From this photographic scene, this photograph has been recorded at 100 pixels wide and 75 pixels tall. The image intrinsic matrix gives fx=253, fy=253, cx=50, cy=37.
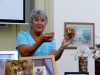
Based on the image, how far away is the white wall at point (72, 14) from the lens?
7.98 ft

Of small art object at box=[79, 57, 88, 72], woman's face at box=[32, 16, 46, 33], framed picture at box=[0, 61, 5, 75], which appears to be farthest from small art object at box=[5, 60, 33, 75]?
small art object at box=[79, 57, 88, 72]

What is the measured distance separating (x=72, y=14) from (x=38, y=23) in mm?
1178

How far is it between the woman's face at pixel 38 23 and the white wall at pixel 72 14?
1.02 m

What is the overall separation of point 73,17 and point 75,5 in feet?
0.40

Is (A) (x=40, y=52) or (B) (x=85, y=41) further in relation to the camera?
(B) (x=85, y=41)

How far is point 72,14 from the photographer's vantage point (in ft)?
8.16

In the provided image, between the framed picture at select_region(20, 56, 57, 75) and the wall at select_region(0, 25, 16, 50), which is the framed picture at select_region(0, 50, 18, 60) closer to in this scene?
the framed picture at select_region(20, 56, 57, 75)

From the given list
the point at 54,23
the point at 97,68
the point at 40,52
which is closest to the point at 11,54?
the point at 40,52

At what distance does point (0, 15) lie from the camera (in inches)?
95.0

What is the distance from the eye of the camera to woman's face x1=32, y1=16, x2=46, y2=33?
53.4 inches

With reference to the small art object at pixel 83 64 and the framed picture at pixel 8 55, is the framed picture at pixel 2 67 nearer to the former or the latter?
the framed picture at pixel 8 55

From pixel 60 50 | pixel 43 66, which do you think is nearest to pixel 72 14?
pixel 60 50

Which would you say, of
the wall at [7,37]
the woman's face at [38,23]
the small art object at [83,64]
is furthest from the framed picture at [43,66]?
the wall at [7,37]

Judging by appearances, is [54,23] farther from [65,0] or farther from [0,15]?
[0,15]
